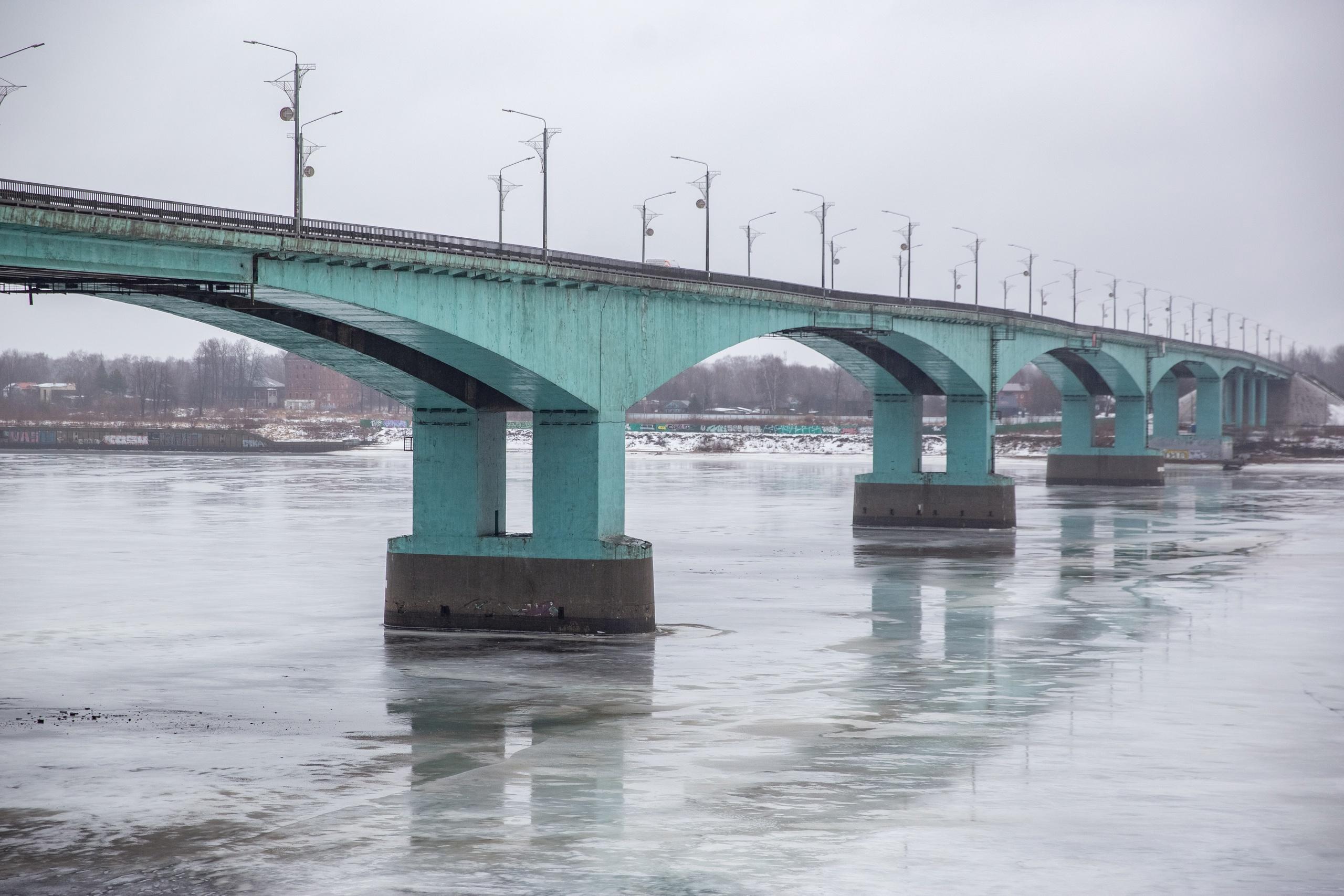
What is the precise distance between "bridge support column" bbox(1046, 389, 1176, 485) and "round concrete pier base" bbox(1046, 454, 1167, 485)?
0.03 metres

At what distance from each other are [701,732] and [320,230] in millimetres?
12392

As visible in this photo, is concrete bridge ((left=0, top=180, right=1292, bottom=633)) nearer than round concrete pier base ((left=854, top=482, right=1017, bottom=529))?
Yes

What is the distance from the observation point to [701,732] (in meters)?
26.5

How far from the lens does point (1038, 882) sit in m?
17.7

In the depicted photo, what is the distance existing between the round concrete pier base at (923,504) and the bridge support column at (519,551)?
32749 millimetres

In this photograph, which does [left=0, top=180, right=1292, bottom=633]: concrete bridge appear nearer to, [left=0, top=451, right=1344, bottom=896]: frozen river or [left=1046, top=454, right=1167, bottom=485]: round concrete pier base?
[left=0, top=451, right=1344, bottom=896]: frozen river

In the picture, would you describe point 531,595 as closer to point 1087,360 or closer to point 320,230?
point 320,230

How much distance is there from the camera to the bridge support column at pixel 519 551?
3712 cm

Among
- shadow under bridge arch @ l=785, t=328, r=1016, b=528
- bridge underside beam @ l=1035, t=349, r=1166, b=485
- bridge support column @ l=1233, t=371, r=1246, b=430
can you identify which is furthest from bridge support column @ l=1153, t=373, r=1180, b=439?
shadow under bridge arch @ l=785, t=328, r=1016, b=528

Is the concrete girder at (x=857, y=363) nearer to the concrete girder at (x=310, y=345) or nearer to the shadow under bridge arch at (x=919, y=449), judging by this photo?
the shadow under bridge arch at (x=919, y=449)

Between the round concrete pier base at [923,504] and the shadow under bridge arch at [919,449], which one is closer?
the shadow under bridge arch at [919,449]

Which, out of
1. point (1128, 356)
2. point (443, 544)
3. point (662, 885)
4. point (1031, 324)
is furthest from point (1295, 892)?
point (1128, 356)

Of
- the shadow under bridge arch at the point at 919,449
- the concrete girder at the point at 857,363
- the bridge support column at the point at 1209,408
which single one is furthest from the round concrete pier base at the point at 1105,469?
the bridge support column at the point at 1209,408

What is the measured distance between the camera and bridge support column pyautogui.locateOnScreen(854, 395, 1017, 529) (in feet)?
225
